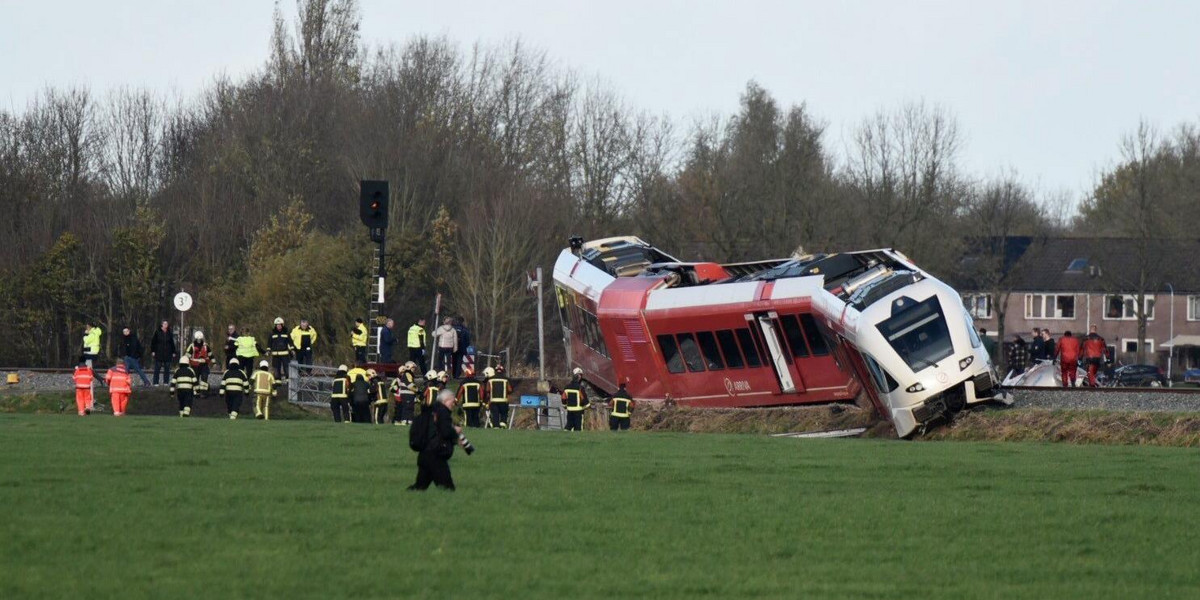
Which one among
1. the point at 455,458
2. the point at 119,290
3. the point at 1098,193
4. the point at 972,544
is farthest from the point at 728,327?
the point at 1098,193

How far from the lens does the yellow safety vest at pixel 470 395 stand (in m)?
34.5

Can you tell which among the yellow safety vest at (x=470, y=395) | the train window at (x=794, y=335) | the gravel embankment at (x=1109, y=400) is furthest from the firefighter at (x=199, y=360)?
the gravel embankment at (x=1109, y=400)

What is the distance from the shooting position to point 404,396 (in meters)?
34.9

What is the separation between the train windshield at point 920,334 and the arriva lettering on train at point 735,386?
15.2 feet

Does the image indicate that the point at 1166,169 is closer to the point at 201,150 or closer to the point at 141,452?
the point at 201,150

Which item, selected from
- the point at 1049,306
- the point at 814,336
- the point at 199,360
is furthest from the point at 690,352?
the point at 1049,306

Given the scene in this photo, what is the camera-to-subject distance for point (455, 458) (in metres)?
23.2

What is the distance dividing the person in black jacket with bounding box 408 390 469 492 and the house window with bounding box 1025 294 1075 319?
266 ft

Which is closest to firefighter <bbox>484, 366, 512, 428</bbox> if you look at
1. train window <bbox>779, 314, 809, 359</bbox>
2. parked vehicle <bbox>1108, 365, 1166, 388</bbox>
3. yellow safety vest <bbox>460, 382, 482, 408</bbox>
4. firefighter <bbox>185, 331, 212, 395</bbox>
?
yellow safety vest <bbox>460, 382, 482, 408</bbox>

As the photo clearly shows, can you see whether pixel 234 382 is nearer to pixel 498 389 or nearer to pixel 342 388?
pixel 342 388

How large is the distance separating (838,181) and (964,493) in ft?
193

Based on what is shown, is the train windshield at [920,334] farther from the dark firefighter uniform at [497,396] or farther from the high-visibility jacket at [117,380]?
the high-visibility jacket at [117,380]

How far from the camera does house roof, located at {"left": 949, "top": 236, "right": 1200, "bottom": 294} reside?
268 feet

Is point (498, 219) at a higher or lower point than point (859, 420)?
higher
